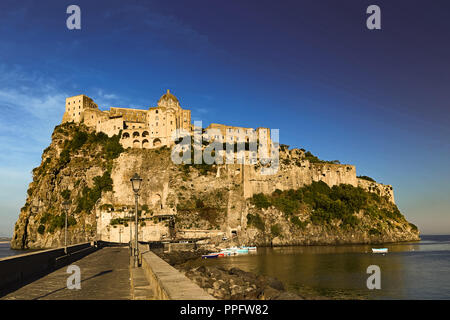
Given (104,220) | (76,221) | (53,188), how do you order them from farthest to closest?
(53,188), (76,221), (104,220)

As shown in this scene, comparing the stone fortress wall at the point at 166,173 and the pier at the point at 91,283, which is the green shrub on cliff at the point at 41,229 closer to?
the stone fortress wall at the point at 166,173

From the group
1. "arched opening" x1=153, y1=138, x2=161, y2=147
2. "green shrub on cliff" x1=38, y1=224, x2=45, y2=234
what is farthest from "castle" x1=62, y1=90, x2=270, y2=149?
"green shrub on cliff" x1=38, y1=224, x2=45, y2=234

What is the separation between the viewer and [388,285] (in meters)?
30.7

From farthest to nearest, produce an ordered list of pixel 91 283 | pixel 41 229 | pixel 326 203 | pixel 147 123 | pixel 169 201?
pixel 147 123
pixel 326 203
pixel 41 229
pixel 169 201
pixel 91 283

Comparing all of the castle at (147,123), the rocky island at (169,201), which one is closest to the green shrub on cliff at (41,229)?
the rocky island at (169,201)

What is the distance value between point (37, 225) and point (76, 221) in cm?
1089

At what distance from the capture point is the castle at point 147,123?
8044cm

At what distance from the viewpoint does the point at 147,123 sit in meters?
83.7

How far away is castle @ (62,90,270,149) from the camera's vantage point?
264 ft

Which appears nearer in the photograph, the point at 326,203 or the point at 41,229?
the point at 41,229

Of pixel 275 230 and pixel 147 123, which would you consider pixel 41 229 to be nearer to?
pixel 147 123

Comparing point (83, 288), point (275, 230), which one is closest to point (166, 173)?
point (275, 230)
